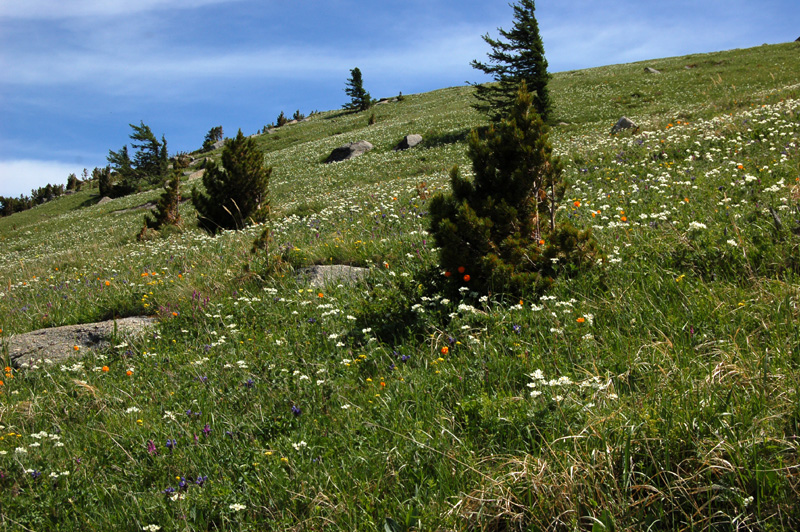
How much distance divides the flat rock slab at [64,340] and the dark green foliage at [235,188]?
8577 millimetres

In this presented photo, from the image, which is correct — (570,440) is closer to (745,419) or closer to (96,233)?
(745,419)

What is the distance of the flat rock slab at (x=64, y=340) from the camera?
5.74 metres

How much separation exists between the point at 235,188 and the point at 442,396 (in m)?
13.2

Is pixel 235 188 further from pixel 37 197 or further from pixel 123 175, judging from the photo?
pixel 37 197

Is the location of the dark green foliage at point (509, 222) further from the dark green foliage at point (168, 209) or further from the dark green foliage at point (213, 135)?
the dark green foliage at point (213, 135)

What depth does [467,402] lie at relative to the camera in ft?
10.0

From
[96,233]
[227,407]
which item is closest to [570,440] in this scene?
[227,407]

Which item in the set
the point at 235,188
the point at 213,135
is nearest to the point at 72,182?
the point at 213,135

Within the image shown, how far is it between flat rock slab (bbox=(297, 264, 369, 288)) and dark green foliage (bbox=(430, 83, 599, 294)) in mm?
1640

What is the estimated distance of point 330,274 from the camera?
21.6 ft

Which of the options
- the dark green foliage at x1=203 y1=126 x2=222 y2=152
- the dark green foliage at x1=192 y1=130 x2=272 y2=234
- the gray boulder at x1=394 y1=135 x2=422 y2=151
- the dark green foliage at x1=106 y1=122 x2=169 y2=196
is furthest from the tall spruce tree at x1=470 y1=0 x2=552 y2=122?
the dark green foliage at x1=203 y1=126 x2=222 y2=152

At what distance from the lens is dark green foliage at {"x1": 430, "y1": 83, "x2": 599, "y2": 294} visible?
15.8 feet

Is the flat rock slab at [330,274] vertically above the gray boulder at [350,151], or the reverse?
the gray boulder at [350,151]

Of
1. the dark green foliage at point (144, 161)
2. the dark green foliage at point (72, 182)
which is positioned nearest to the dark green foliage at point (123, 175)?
the dark green foliage at point (144, 161)
